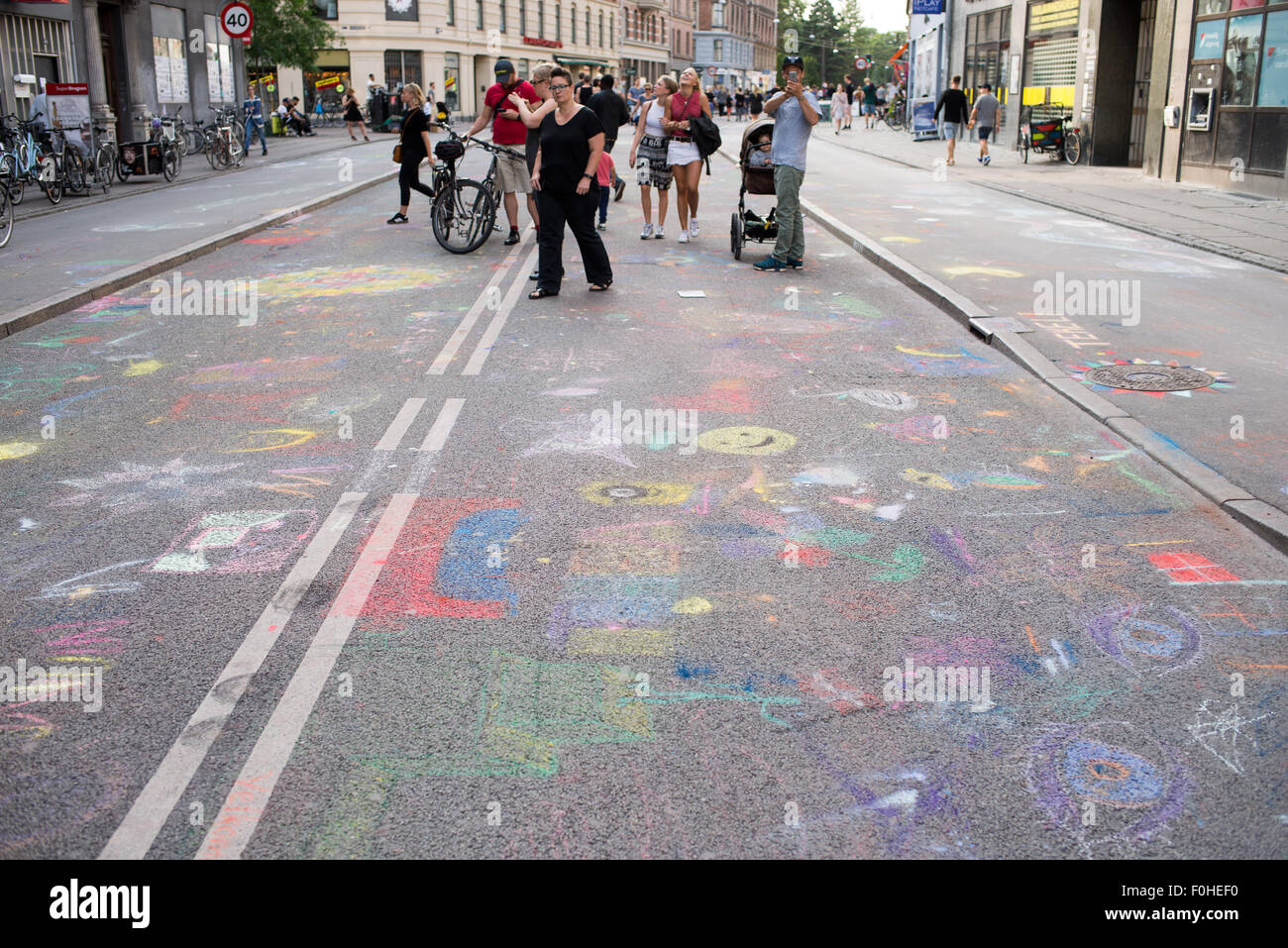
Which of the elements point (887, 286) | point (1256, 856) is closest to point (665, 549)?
point (1256, 856)

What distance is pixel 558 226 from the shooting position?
1127 centimetres

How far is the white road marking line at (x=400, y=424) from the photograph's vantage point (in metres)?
6.78

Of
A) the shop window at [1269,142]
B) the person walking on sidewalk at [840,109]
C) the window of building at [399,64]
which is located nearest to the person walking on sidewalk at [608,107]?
the shop window at [1269,142]

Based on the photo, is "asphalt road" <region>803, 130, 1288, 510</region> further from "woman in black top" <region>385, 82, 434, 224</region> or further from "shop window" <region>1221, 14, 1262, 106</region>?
"woman in black top" <region>385, 82, 434, 224</region>

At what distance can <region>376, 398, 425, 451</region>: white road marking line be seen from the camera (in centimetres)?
678

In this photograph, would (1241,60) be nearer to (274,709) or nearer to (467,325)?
(467,325)

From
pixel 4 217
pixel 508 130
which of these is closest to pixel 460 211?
pixel 508 130

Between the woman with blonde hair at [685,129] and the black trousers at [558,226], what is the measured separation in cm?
256

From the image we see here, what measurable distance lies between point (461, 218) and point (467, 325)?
4825 mm

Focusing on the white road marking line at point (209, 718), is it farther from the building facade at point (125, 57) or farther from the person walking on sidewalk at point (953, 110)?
the person walking on sidewalk at point (953, 110)

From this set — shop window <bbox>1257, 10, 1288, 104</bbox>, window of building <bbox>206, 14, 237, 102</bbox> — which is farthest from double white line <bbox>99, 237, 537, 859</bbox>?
window of building <bbox>206, 14, 237, 102</bbox>

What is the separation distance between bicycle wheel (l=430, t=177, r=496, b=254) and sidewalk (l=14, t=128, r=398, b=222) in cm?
778

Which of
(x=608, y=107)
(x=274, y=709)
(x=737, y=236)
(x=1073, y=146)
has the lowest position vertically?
(x=274, y=709)
